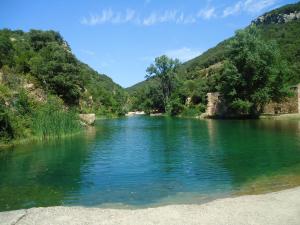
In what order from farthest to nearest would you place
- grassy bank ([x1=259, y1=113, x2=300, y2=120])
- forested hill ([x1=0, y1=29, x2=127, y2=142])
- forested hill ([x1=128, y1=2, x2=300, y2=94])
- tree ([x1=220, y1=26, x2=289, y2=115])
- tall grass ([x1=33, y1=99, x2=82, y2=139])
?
1. forested hill ([x1=128, y1=2, x2=300, y2=94])
2. tree ([x1=220, y1=26, x2=289, y2=115])
3. grassy bank ([x1=259, y1=113, x2=300, y2=120])
4. tall grass ([x1=33, y1=99, x2=82, y2=139])
5. forested hill ([x1=0, y1=29, x2=127, y2=142])

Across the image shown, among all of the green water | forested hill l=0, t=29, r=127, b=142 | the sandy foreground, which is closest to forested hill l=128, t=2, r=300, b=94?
forested hill l=0, t=29, r=127, b=142

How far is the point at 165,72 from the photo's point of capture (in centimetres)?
9450

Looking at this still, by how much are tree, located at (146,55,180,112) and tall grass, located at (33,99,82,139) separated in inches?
2311

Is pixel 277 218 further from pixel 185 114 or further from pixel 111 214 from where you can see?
pixel 185 114

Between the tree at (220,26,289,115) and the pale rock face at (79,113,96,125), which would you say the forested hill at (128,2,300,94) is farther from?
the pale rock face at (79,113,96,125)

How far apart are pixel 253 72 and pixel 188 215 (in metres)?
49.9

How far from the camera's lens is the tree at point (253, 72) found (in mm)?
54750

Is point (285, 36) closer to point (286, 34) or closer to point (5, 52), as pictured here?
point (286, 34)

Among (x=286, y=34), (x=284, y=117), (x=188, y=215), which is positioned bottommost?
(x=188, y=215)

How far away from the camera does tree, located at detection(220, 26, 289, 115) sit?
5475 cm

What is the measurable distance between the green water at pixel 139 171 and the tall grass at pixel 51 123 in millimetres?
4568

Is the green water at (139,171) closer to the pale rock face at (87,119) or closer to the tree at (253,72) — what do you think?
the pale rock face at (87,119)

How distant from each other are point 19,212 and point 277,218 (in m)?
6.82

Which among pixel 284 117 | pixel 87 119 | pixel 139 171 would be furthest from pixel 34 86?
pixel 284 117
